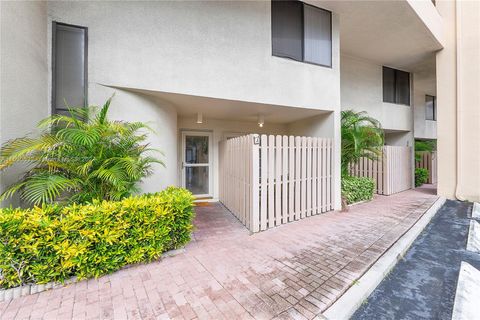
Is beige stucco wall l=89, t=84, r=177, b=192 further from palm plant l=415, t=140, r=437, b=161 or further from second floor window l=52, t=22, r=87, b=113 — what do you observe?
palm plant l=415, t=140, r=437, b=161

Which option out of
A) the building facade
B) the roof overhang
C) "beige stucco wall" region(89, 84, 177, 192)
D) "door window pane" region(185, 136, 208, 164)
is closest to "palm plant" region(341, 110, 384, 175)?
the building facade

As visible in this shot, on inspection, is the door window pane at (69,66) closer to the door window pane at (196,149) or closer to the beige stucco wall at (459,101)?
the door window pane at (196,149)

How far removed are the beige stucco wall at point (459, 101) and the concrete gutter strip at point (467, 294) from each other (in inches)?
Answer: 235

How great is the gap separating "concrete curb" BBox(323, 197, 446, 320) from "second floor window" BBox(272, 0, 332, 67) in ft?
A: 15.2

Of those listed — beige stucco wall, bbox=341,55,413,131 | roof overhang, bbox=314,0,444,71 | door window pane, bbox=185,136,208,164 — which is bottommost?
door window pane, bbox=185,136,208,164

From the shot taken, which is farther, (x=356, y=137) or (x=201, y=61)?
(x=356, y=137)

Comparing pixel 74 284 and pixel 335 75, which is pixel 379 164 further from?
pixel 74 284

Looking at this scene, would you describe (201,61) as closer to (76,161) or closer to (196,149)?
(76,161)

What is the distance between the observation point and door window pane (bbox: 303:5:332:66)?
5.40m

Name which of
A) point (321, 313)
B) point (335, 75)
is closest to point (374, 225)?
point (321, 313)

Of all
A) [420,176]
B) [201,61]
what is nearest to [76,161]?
[201,61]

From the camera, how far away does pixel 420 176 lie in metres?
10.1

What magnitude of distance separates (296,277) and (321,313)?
59 cm

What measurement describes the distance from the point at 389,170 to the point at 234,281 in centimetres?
839
